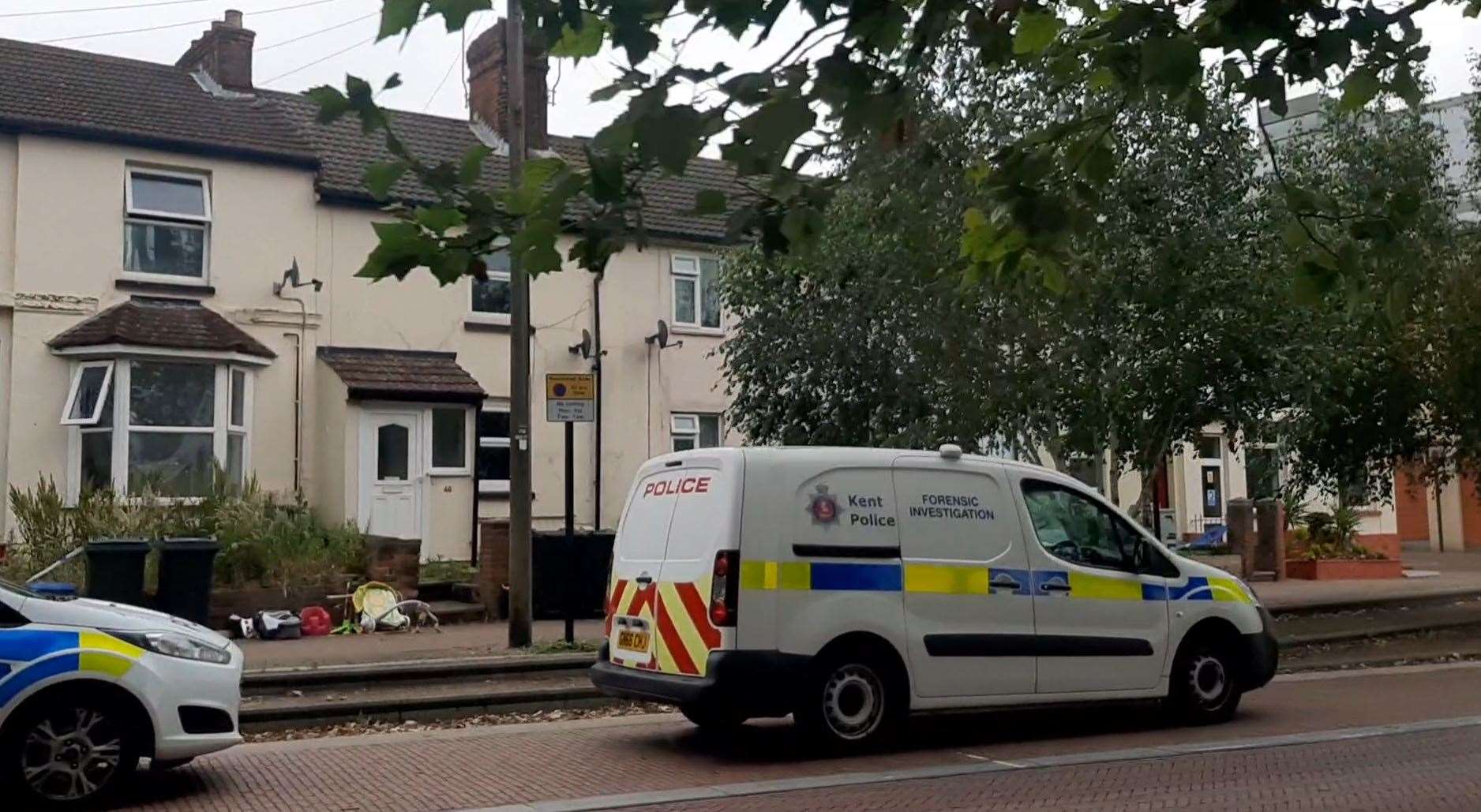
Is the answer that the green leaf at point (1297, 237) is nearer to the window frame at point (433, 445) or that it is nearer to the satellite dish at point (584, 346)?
the window frame at point (433, 445)

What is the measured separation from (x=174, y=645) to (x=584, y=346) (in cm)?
1517

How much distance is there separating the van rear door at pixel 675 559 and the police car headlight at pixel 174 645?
2.63 metres

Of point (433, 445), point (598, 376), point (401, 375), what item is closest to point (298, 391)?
point (401, 375)

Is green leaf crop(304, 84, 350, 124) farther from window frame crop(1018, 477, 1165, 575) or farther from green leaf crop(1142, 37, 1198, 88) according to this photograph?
window frame crop(1018, 477, 1165, 575)

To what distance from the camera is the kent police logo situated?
31.9 feet

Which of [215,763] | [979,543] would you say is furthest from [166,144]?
[979,543]

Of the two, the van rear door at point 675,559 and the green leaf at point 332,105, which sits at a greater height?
the green leaf at point 332,105

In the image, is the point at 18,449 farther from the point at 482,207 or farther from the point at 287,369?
the point at 482,207

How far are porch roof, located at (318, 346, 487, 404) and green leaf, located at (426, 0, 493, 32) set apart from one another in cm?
1653

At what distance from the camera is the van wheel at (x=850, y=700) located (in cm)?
955

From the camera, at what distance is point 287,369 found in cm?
2109

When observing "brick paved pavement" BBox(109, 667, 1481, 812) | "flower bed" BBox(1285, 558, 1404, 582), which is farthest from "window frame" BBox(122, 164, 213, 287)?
"flower bed" BBox(1285, 558, 1404, 582)

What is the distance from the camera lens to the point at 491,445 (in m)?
22.7

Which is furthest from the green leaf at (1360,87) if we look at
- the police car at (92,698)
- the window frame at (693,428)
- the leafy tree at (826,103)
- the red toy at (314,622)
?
the window frame at (693,428)
